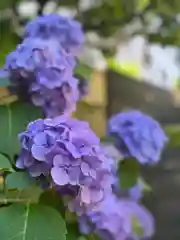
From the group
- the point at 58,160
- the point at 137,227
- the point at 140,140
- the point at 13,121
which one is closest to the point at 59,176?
the point at 58,160

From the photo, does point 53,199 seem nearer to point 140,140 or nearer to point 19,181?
point 19,181

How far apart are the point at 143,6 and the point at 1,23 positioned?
8.8 inches

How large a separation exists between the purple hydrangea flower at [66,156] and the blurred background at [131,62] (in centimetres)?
12

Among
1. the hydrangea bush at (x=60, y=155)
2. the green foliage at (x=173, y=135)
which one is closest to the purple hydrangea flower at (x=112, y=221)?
the hydrangea bush at (x=60, y=155)

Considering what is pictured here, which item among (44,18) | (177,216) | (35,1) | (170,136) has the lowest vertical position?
(177,216)

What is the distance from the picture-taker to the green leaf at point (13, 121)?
0.62 metres

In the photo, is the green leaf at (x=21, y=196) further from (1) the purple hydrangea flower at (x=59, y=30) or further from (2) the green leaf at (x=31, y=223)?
(1) the purple hydrangea flower at (x=59, y=30)

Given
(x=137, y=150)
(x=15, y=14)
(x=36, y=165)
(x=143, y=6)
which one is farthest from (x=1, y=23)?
(x=36, y=165)

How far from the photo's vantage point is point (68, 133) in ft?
1.80

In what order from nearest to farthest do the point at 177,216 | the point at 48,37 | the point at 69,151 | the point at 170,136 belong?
the point at 69,151 → the point at 48,37 → the point at 170,136 → the point at 177,216

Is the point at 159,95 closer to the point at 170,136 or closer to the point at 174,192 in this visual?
the point at 174,192

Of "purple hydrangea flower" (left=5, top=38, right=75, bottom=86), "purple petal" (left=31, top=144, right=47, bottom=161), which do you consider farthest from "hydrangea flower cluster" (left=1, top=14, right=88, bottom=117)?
"purple petal" (left=31, top=144, right=47, bottom=161)

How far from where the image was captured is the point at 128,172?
761 millimetres

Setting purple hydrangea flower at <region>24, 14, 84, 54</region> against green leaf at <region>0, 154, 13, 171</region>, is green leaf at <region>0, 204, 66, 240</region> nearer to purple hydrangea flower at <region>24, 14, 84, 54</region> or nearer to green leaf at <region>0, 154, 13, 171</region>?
green leaf at <region>0, 154, 13, 171</region>
